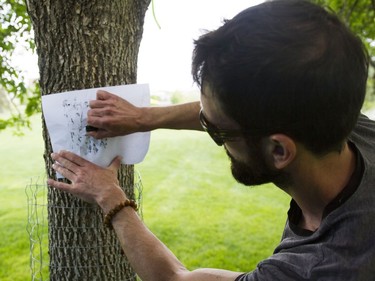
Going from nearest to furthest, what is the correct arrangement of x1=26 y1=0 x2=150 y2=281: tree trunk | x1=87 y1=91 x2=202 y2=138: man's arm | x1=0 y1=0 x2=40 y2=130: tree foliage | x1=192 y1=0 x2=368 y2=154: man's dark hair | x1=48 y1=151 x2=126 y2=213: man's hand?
x1=192 y1=0 x2=368 y2=154: man's dark hair, x1=48 y1=151 x2=126 y2=213: man's hand, x1=87 y1=91 x2=202 y2=138: man's arm, x1=26 y1=0 x2=150 y2=281: tree trunk, x1=0 y1=0 x2=40 y2=130: tree foliage

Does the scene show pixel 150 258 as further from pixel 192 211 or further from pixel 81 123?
pixel 192 211

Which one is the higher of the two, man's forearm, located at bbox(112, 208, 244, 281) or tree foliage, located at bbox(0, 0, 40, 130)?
tree foliage, located at bbox(0, 0, 40, 130)

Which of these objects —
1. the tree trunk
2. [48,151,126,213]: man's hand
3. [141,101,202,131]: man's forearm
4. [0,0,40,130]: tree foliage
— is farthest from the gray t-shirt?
[0,0,40,130]: tree foliage

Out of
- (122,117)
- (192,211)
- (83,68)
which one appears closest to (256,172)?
(122,117)

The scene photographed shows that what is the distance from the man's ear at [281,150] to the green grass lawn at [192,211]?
10.4ft

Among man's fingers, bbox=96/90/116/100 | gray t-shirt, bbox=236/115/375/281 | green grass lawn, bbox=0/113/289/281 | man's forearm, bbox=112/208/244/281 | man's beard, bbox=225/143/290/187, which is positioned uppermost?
man's fingers, bbox=96/90/116/100

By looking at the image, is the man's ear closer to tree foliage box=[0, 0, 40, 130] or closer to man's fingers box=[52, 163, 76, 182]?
man's fingers box=[52, 163, 76, 182]

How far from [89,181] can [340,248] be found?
936mm

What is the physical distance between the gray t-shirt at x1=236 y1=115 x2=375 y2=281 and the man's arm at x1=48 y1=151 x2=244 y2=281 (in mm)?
187

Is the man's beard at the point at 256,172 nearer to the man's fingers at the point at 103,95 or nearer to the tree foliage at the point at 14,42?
the man's fingers at the point at 103,95

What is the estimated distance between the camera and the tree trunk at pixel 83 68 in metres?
→ 1.96

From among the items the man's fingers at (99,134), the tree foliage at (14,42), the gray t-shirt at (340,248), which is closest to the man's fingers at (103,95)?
the man's fingers at (99,134)

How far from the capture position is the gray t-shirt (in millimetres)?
1233

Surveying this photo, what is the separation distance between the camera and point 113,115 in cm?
177
